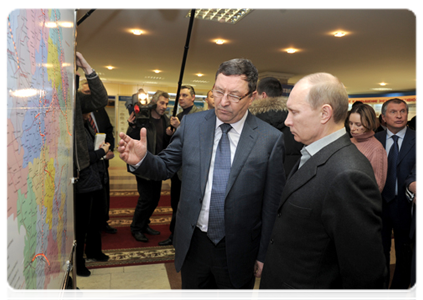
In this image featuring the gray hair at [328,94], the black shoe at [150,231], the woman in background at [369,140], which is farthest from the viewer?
the black shoe at [150,231]

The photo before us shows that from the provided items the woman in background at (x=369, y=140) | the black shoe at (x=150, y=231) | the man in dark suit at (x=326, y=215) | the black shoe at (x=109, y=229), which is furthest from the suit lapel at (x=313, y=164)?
the black shoe at (x=109, y=229)

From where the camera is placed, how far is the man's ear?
107 cm

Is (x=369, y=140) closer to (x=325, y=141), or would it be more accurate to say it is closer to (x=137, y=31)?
(x=325, y=141)

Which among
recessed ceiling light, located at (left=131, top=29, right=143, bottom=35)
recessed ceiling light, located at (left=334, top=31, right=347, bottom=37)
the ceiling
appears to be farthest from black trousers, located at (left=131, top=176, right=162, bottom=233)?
recessed ceiling light, located at (left=334, top=31, right=347, bottom=37)

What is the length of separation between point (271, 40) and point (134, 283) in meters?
4.85

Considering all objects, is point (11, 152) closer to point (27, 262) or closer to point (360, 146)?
point (27, 262)

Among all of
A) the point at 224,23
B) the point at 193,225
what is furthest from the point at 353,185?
the point at 224,23

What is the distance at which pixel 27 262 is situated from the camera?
77 cm

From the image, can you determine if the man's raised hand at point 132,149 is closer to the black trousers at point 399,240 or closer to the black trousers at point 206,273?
the black trousers at point 206,273

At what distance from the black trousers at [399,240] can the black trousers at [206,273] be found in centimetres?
138

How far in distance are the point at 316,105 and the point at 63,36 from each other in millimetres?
995

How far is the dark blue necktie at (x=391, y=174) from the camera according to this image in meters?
2.45

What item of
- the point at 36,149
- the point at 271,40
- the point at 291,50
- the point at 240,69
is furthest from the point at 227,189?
the point at 291,50

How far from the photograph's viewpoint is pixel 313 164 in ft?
3.63
